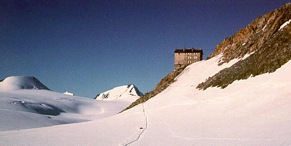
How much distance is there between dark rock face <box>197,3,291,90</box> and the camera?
22.3 metres

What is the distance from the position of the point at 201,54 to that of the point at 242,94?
52.1 metres

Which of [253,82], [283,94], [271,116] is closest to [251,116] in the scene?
[271,116]

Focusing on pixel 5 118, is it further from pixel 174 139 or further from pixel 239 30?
pixel 174 139

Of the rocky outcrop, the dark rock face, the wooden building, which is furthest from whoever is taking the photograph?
the wooden building

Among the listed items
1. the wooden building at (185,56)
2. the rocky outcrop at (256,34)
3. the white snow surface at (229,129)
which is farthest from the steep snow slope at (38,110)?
the rocky outcrop at (256,34)

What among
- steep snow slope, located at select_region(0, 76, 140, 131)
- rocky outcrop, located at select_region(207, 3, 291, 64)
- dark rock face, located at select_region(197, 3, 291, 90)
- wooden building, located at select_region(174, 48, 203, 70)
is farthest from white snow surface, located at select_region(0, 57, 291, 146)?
wooden building, located at select_region(174, 48, 203, 70)

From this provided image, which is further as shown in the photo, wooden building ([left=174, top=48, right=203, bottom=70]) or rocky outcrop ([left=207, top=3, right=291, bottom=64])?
wooden building ([left=174, top=48, right=203, bottom=70])

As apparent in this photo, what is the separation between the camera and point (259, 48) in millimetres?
29875

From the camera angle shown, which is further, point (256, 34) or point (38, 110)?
point (38, 110)

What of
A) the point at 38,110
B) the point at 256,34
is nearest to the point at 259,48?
the point at 256,34

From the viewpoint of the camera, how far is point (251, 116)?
14297 millimetres

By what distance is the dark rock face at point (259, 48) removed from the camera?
22297 millimetres

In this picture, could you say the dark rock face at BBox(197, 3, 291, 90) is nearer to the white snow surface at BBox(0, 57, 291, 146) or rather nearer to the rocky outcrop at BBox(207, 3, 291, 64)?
the rocky outcrop at BBox(207, 3, 291, 64)

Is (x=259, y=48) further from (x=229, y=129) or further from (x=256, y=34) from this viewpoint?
(x=229, y=129)
